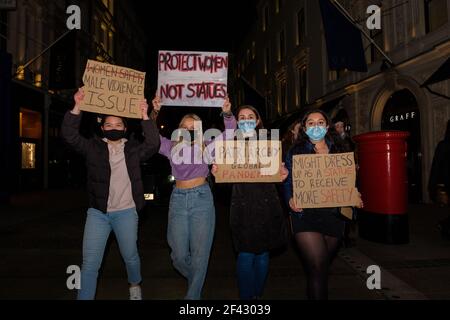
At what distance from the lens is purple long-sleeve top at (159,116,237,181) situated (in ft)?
12.6

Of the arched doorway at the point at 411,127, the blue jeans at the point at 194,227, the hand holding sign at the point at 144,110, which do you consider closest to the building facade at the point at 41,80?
the hand holding sign at the point at 144,110

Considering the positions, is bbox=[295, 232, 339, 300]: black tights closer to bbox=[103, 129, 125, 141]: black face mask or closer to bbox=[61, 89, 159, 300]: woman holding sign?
bbox=[61, 89, 159, 300]: woman holding sign

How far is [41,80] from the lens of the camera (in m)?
20.3

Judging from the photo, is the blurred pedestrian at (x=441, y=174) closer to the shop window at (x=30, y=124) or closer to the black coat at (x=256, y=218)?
the black coat at (x=256, y=218)

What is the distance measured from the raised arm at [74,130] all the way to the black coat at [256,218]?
1.51 meters

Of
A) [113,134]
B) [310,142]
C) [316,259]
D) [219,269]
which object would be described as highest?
[113,134]

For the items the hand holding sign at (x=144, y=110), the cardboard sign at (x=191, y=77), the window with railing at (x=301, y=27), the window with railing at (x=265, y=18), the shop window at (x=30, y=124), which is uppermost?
the window with railing at (x=265, y=18)

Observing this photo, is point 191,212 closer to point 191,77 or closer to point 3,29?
point 191,77

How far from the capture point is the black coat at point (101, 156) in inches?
140

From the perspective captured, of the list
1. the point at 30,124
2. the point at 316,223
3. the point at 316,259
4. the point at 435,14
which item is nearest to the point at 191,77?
the point at 316,223

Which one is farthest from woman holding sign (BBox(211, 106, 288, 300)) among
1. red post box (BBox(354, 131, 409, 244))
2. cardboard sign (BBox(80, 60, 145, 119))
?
red post box (BBox(354, 131, 409, 244))

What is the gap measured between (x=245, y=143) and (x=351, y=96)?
14936mm

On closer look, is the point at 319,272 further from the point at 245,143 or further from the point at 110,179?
the point at 110,179

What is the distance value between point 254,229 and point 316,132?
1.08m
